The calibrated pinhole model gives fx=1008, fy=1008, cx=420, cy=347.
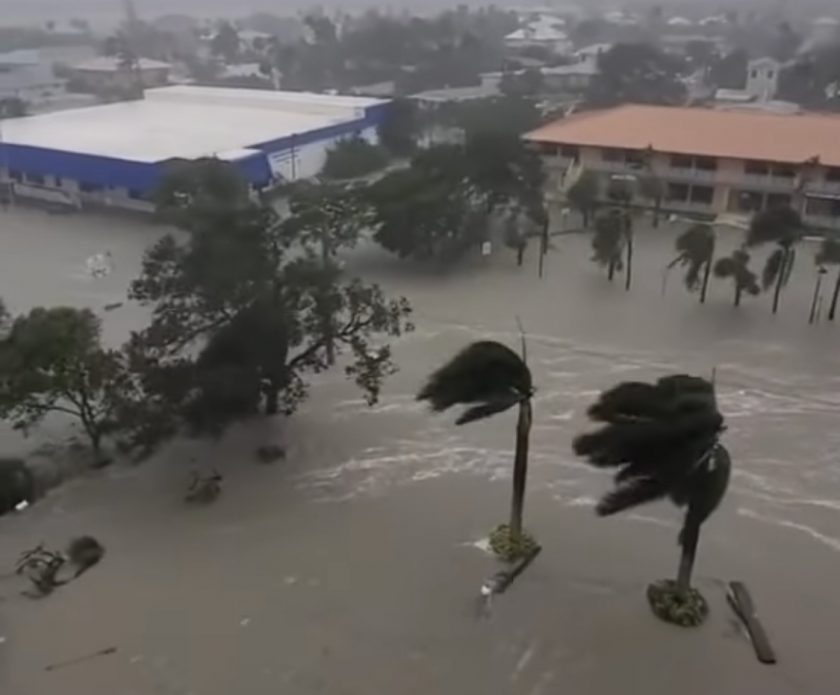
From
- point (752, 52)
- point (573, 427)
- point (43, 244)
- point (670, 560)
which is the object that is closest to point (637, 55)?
point (752, 52)

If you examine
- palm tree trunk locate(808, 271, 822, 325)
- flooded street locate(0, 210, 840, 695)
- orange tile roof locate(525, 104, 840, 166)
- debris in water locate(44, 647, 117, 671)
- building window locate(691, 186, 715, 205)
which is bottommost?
debris in water locate(44, 647, 117, 671)

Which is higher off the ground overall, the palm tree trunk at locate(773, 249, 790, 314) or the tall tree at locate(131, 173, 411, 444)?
the tall tree at locate(131, 173, 411, 444)

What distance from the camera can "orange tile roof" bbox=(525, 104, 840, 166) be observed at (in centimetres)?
2600

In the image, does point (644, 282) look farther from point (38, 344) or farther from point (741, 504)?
point (38, 344)

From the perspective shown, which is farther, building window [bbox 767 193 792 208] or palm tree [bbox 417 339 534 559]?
building window [bbox 767 193 792 208]

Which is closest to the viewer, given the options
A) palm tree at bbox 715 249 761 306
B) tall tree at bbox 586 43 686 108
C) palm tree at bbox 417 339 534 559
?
palm tree at bbox 417 339 534 559

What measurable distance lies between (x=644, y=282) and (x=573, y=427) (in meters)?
7.36

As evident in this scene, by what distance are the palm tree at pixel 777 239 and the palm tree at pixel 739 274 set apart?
1.16 feet

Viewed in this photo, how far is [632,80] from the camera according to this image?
4303cm

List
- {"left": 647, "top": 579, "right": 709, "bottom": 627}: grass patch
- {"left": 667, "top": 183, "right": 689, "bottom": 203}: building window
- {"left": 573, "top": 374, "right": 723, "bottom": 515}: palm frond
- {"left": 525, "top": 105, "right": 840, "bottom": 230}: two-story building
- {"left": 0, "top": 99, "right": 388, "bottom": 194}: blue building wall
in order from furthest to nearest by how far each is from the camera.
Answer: {"left": 667, "top": 183, "right": 689, "bottom": 203}: building window
{"left": 0, "top": 99, "right": 388, "bottom": 194}: blue building wall
{"left": 525, "top": 105, "right": 840, "bottom": 230}: two-story building
{"left": 647, "top": 579, "right": 709, "bottom": 627}: grass patch
{"left": 573, "top": 374, "right": 723, "bottom": 515}: palm frond

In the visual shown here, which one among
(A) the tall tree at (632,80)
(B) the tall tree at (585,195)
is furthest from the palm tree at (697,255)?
(A) the tall tree at (632,80)

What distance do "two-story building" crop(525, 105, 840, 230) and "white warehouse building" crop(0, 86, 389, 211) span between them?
7.68 metres

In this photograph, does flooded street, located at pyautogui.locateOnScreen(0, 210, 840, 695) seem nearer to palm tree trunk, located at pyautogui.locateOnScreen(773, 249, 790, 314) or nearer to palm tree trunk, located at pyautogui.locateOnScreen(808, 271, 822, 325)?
palm tree trunk, located at pyautogui.locateOnScreen(808, 271, 822, 325)

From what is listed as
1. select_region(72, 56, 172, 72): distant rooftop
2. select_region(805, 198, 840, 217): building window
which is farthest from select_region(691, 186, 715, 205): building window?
select_region(72, 56, 172, 72): distant rooftop
